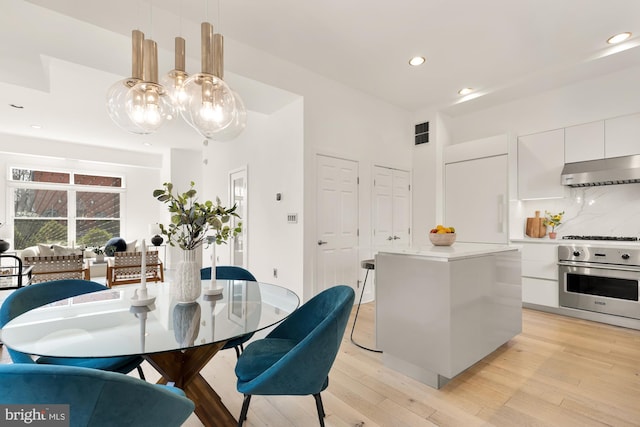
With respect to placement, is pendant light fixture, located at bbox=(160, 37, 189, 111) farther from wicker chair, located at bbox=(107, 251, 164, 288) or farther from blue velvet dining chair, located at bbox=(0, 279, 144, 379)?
wicker chair, located at bbox=(107, 251, 164, 288)

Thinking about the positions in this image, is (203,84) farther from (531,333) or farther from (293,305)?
(531,333)

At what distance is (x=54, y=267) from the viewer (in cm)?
418

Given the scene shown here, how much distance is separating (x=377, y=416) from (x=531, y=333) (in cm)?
217

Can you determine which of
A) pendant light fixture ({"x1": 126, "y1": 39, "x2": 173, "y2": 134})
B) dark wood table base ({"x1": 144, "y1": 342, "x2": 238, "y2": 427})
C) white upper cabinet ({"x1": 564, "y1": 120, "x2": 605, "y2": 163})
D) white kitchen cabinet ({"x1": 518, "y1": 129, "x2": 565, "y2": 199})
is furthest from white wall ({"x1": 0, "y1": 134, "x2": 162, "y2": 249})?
white upper cabinet ({"x1": 564, "y1": 120, "x2": 605, "y2": 163})

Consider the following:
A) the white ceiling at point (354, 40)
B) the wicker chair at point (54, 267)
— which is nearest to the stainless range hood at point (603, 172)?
the white ceiling at point (354, 40)

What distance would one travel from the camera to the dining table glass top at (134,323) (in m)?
1.11

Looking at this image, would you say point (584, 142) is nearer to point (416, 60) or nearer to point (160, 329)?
point (416, 60)

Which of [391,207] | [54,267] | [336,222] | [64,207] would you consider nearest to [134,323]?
[336,222]

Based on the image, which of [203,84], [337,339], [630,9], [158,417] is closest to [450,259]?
[337,339]

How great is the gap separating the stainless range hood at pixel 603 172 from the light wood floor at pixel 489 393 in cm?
165

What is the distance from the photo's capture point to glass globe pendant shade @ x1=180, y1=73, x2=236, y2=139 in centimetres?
184

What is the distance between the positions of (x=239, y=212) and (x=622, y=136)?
5.03 meters

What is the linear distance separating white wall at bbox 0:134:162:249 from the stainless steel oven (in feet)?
27.4

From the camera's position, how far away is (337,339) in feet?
4.34
